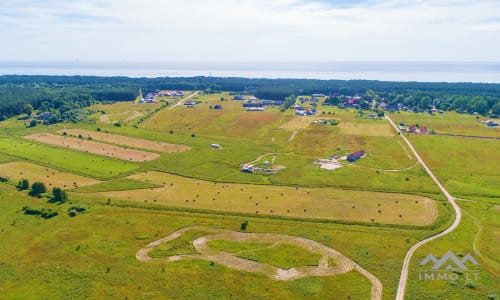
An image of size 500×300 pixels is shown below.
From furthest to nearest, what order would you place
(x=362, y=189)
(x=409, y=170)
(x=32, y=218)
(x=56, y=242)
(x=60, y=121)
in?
(x=60, y=121) < (x=409, y=170) < (x=362, y=189) < (x=32, y=218) < (x=56, y=242)

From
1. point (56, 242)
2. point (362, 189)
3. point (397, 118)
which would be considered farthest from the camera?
point (397, 118)

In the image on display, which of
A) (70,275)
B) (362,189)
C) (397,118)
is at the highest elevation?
(397,118)

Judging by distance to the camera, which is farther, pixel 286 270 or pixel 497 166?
pixel 497 166

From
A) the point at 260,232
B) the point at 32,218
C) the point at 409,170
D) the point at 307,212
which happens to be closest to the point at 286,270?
the point at 260,232

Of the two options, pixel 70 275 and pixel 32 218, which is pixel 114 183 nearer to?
pixel 32 218

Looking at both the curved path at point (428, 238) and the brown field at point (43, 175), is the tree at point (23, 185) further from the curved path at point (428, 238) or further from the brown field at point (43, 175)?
the curved path at point (428, 238)

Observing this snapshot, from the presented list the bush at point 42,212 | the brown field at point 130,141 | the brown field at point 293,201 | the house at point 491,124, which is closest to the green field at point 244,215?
the brown field at point 293,201

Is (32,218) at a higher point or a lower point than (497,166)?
lower
